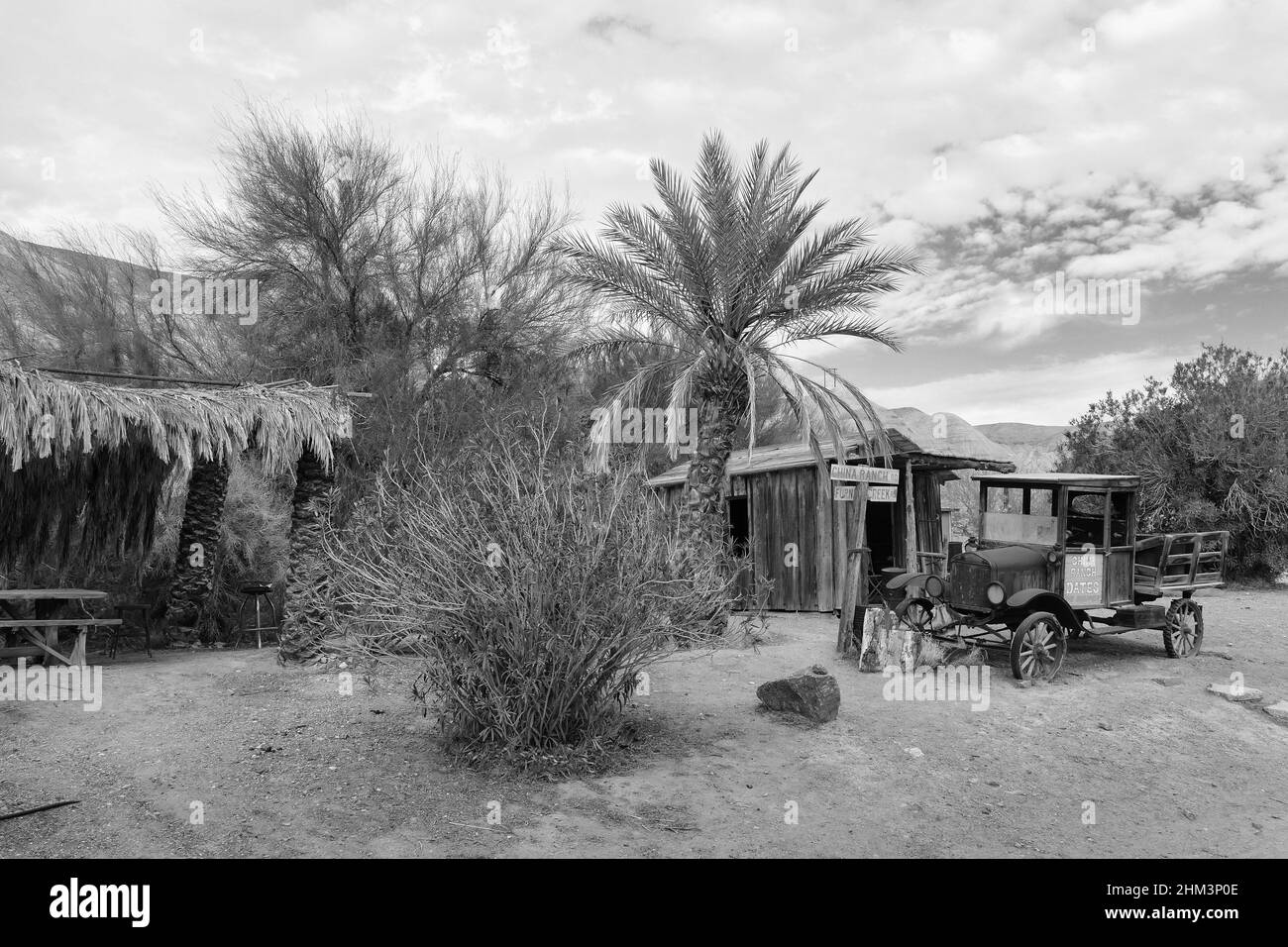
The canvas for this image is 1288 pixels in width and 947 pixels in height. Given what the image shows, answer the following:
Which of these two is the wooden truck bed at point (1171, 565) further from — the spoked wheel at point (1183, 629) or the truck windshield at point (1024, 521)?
the truck windshield at point (1024, 521)

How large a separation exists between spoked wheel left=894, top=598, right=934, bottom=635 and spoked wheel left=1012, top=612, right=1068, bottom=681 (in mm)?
1197

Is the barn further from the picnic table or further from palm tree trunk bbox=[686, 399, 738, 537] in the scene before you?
the picnic table

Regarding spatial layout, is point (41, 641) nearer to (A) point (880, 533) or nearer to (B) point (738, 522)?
(B) point (738, 522)

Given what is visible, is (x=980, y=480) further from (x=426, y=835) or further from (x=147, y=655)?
(x=147, y=655)

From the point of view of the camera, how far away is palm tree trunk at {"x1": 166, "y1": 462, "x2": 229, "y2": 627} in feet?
37.8

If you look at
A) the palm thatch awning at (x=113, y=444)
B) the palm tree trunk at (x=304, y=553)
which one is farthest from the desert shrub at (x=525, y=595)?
the palm thatch awning at (x=113, y=444)

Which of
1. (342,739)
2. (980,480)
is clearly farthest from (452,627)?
(980,480)

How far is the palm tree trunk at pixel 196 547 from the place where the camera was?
11516 mm

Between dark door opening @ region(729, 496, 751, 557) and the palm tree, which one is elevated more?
the palm tree

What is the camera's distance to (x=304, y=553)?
1095 centimetres

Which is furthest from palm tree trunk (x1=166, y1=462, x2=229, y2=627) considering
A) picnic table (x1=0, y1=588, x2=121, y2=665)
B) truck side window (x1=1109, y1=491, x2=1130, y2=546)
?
truck side window (x1=1109, y1=491, x2=1130, y2=546)

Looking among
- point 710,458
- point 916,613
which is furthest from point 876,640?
point 710,458

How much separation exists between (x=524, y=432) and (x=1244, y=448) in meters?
14.9

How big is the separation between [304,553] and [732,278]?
6844 millimetres
